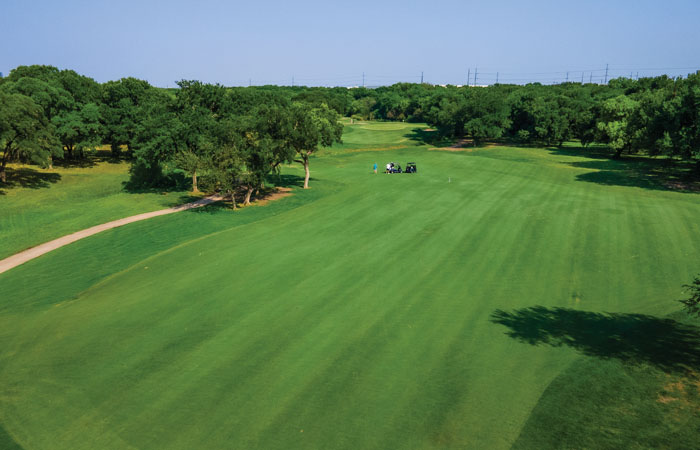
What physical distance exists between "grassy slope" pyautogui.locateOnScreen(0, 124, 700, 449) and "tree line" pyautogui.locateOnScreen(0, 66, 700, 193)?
29.7ft

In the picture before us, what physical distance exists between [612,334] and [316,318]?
47.2ft

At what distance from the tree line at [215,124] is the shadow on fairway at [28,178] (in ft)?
7.64

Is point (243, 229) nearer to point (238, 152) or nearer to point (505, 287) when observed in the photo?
point (238, 152)

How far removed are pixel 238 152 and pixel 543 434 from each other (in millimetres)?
39064

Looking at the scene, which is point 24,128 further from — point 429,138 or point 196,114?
point 429,138

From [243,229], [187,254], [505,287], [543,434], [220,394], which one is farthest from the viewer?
[243,229]

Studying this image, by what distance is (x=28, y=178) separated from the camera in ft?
201

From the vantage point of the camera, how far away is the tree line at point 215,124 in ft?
154

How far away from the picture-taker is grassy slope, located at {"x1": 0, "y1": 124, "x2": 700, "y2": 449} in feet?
47.9

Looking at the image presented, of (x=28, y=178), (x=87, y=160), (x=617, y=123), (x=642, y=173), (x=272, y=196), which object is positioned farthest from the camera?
(x=87, y=160)

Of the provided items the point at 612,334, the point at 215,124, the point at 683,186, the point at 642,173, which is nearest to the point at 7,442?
the point at 612,334

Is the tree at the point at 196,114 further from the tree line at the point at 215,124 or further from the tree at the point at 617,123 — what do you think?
the tree at the point at 617,123

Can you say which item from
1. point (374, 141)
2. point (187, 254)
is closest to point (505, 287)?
point (187, 254)

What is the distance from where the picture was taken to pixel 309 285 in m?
25.8
